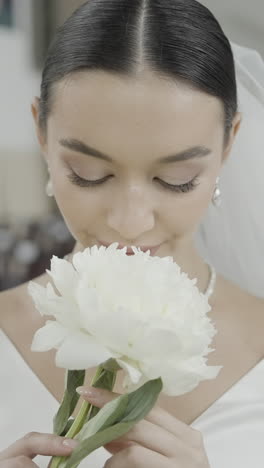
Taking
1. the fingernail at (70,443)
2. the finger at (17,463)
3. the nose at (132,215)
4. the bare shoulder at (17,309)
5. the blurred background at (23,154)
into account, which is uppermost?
the fingernail at (70,443)

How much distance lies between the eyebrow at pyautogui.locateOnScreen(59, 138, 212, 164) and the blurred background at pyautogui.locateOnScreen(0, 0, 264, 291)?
2.35 meters

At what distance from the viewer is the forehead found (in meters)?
0.97

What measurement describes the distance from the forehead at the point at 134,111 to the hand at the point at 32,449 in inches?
17.4

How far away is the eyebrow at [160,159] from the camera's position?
0.99 meters

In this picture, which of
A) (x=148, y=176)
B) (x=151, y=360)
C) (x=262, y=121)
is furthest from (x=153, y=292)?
(x=262, y=121)

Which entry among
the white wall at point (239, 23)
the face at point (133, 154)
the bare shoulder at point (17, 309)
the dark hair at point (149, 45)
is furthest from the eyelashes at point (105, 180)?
the white wall at point (239, 23)

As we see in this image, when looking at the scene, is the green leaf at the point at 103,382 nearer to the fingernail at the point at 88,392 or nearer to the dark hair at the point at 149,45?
the fingernail at the point at 88,392

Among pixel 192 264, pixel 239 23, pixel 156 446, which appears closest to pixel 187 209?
pixel 192 264

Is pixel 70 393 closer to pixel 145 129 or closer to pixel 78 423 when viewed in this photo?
pixel 78 423

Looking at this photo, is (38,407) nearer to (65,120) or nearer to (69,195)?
(69,195)

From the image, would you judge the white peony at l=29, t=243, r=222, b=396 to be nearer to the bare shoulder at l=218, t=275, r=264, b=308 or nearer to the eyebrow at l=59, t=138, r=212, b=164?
the eyebrow at l=59, t=138, r=212, b=164

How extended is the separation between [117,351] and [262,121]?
3.16 feet

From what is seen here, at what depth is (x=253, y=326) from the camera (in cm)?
132

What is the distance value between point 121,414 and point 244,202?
0.93m
